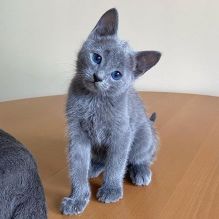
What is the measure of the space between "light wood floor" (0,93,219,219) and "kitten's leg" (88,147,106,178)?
0.05ft

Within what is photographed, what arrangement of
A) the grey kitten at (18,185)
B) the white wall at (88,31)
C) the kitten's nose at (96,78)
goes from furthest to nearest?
the white wall at (88,31), the kitten's nose at (96,78), the grey kitten at (18,185)

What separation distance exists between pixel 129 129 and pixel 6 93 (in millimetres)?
1093

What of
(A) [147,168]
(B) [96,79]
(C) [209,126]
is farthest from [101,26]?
(C) [209,126]

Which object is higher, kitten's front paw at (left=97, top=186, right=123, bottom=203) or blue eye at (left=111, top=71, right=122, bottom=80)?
blue eye at (left=111, top=71, right=122, bottom=80)

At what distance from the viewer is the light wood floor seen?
0.66 m

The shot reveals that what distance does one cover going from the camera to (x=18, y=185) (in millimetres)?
464

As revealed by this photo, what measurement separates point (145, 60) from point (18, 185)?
319mm

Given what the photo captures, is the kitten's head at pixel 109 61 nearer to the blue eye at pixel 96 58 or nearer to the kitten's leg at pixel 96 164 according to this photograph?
the blue eye at pixel 96 58

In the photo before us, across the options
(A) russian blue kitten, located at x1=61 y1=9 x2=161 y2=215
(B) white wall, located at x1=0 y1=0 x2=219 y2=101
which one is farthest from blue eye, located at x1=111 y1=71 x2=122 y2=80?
(B) white wall, located at x1=0 y1=0 x2=219 y2=101

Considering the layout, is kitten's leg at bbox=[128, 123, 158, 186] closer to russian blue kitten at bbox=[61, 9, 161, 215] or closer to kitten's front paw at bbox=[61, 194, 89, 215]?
russian blue kitten at bbox=[61, 9, 161, 215]

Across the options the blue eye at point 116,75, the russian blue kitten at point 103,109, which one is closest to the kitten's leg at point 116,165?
the russian blue kitten at point 103,109

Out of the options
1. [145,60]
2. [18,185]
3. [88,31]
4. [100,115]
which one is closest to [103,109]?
[100,115]

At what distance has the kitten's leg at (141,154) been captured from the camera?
0.77m

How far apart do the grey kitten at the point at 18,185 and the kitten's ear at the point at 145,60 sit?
269 millimetres
